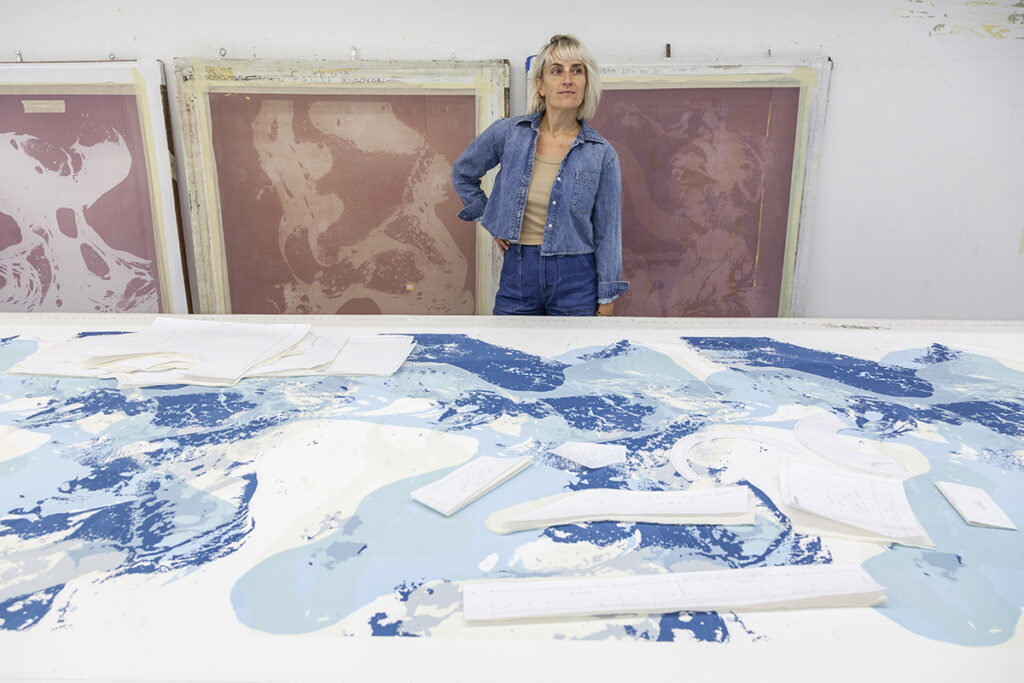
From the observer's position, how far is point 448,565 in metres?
0.66

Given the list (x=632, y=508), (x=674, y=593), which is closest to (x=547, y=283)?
(x=632, y=508)

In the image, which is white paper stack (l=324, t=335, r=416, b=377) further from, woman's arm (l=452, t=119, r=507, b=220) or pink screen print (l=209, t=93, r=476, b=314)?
pink screen print (l=209, t=93, r=476, b=314)

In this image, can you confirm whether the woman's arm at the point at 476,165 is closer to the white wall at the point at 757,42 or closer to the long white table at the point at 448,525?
the white wall at the point at 757,42

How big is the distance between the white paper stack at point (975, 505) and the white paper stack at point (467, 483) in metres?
0.54

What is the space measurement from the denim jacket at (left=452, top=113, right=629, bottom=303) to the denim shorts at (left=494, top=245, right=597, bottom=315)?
3cm

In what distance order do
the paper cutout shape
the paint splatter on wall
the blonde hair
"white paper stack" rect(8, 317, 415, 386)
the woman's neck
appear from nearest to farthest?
the paper cutout shape, "white paper stack" rect(8, 317, 415, 386), the blonde hair, the woman's neck, the paint splatter on wall

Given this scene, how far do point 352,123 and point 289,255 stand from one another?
2.00 feet

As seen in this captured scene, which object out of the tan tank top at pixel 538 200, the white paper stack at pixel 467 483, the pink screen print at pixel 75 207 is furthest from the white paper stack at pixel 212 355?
the pink screen print at pixel 75 207

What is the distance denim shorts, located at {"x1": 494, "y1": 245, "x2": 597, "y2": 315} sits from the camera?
6.16ft

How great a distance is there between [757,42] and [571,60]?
1094 millimetres

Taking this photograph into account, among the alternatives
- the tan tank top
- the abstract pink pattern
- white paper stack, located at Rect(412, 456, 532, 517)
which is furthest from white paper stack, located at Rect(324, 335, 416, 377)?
the abstract pink pattern

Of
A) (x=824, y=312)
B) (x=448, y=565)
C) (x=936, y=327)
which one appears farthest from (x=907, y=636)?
(x=824, y=312)

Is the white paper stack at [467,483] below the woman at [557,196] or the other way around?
below

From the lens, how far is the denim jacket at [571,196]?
1822 mm
